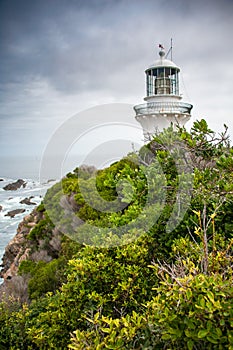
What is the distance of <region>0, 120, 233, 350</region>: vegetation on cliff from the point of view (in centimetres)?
190

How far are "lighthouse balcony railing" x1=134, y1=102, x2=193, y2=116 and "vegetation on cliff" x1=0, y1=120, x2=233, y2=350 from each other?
11122 millimetres

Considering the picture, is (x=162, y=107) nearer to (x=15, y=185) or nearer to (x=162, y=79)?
(x=162, y=79)

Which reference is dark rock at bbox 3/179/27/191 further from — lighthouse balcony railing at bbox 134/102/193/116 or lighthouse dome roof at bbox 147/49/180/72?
lighthouse dome roof at bbox 147/49/180/72

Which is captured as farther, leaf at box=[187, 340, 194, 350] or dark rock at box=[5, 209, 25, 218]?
dark rock at box=[5, 209, 25, 218]

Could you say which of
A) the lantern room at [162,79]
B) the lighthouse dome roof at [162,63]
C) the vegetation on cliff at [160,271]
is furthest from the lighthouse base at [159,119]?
the vegetation on cliff at [160,271]

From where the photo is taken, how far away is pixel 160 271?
207cm

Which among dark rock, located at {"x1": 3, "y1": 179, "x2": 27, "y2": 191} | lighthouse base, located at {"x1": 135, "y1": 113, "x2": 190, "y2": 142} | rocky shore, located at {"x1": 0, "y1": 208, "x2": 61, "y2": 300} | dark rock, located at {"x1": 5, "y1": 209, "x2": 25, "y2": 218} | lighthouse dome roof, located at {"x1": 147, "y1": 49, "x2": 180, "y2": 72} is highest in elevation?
lighthouse dome roof, located at {"x1": 147, "y1": 49, "x2": 180, "y2": 72}

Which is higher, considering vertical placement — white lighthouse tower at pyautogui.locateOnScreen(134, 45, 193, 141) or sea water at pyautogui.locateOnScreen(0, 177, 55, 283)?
white lighthouse tower at pyautogui.locateOnScreen(134, 45, 193, 141)

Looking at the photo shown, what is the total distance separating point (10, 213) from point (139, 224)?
97.3 feet

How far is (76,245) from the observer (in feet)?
26.2

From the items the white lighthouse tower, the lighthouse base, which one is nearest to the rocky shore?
the lighthouse base

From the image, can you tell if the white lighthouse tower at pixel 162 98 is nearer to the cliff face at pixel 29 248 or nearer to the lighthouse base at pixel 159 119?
the lighthouse base at pixel 159 119

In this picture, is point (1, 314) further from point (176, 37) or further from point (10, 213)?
point (10, 213)

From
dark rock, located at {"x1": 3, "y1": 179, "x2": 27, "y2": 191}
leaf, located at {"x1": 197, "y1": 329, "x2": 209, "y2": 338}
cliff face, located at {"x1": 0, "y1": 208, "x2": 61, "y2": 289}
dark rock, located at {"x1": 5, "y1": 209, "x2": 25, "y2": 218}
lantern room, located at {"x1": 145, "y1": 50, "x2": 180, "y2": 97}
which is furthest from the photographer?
dark rock, located at {"x1": 3, "y1": 179, "x2": 27, "y2": 191}
